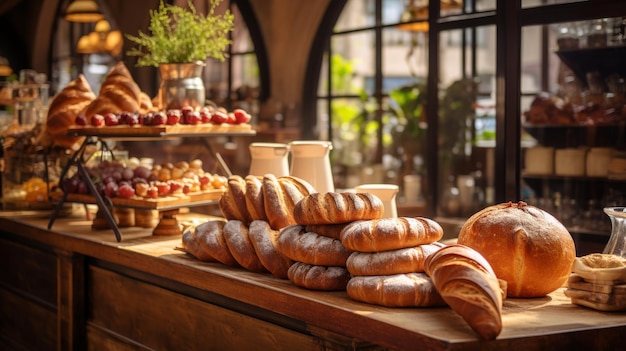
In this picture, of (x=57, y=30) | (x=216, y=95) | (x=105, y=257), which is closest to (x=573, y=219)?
(x=105, y=257)

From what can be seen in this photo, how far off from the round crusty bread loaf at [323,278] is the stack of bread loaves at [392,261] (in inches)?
3.9

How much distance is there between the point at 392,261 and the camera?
1993 mm

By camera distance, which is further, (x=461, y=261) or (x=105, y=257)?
(x=105, y=257)

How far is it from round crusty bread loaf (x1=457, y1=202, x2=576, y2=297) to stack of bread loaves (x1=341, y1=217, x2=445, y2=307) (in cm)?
13

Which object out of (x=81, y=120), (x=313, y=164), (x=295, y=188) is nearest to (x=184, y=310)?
(x=295, y=188)

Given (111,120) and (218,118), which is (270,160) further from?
(111,120)

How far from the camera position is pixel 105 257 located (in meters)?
3.13

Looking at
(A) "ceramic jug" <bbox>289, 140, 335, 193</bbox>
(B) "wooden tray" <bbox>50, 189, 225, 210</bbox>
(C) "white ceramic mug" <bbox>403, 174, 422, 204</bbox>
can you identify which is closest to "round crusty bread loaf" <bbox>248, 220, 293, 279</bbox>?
(A) "ceramic jug" <bbox>289, 140, 335, 193</bbox>

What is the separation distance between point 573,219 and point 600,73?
92cm

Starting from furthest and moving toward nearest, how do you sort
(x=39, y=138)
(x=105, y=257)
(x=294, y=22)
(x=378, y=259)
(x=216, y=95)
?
(x=216, y=95), (x=294, y=22), (x=39, y=138), (x=105, y=257), (x=378, y=259)

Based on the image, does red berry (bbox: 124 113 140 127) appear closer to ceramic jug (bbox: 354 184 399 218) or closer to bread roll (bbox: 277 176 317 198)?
bread roll (bbox: 277 176 317 198)

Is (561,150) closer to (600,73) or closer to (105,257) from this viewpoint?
(600,73)

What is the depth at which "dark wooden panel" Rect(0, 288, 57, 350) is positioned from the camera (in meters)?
3.67

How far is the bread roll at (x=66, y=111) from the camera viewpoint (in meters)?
3.89
